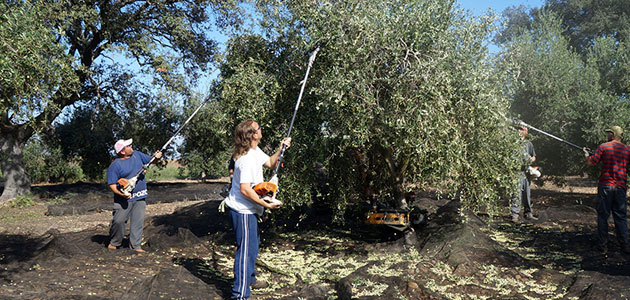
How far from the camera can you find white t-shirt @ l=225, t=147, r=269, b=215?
462cm

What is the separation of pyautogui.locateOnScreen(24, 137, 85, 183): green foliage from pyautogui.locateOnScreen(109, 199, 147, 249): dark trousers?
15.9 m

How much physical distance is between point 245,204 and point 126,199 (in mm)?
3323

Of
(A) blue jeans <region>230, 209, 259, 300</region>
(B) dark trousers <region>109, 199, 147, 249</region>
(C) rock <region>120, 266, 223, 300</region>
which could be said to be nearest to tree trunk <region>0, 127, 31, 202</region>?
(B) dark trousers <region>109, 199, 147, 249</region>

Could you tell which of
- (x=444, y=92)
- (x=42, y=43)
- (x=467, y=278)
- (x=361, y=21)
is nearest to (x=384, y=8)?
(x=361, y=21)

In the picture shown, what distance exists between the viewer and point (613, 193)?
7.37m

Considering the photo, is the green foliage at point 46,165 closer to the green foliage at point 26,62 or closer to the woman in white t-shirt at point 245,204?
the green foliage at point 26,62

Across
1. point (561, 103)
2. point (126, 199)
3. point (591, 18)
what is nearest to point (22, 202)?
point (126, 199)

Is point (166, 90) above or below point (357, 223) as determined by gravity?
above

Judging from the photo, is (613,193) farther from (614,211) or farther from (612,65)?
(612,65)

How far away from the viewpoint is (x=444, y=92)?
6133 mm

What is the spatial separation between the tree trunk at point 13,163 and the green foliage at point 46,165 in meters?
5.72

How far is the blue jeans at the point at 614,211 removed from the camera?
7211 mm

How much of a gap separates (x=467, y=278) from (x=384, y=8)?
156 inches

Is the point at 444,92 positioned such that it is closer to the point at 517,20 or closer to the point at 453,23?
the point at 453,23
